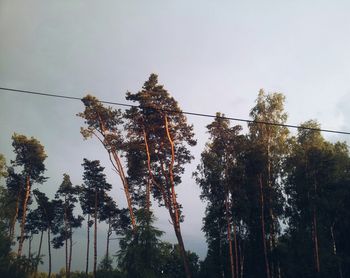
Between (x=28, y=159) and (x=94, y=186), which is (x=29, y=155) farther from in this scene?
(x=94, y=186)

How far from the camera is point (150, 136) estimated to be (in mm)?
24109

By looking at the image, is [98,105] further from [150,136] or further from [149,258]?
[149,258]

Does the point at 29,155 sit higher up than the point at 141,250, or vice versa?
the point at 29,155

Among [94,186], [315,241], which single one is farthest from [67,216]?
[315,241]

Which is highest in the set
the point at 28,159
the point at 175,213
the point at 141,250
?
the point at 28,159

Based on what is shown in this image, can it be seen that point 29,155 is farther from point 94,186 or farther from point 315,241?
point 315,241

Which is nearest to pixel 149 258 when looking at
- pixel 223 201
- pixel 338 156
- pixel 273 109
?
pixel 223 201

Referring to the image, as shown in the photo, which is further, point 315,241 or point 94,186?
point 94,186

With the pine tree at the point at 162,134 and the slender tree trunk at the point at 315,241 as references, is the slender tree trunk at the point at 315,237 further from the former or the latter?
the pine tree at the point at 162,134

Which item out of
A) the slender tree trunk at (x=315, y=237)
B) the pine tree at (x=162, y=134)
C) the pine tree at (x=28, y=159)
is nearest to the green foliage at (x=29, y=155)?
the pine tree at (x=28, y=159)

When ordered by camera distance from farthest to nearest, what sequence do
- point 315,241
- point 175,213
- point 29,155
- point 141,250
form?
point 29,155 → point 315,241 → point 175,213 → point 141,250

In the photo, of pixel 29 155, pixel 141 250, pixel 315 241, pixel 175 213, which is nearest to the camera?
pixel 141 250

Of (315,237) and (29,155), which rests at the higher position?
(29,155)

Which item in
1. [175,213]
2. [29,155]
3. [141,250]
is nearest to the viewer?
[141,250]
